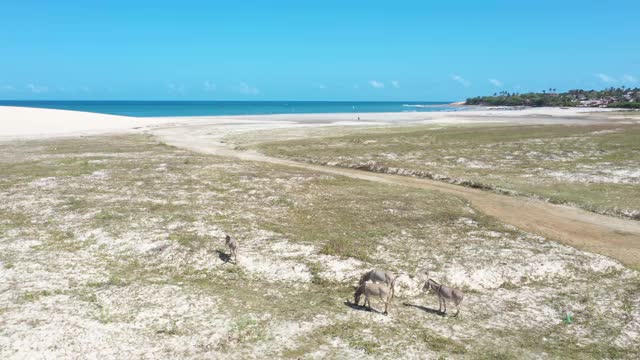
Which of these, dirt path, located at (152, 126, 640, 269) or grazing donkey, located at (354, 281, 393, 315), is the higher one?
grazing donkey, located at (354, 281, 393, 315)

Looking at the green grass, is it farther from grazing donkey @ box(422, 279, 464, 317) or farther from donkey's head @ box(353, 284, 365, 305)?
donkey's head @ box(353, 284, 365, 305)

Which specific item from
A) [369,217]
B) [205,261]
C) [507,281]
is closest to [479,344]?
[507,281]

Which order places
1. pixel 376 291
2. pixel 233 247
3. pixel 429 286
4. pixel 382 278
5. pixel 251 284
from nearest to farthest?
pixel 376 291
pixel 382 278
pixel 429 286
pixel 251 284
pixel 233 247

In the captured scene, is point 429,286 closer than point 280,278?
Yes

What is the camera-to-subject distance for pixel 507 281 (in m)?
18.4

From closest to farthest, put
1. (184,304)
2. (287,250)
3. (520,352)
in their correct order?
(520,352) → (184,304) → (287,250)

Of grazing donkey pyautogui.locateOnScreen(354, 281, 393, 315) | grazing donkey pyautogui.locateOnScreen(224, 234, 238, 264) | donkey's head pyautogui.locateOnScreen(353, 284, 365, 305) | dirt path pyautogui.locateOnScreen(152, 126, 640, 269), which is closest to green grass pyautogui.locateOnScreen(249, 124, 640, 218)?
dirt path pyautogui.locateOnScreen(152, 126, 640, 269)

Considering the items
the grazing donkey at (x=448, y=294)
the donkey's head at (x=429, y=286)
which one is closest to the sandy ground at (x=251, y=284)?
the donkey's head at (x=429, y=286)

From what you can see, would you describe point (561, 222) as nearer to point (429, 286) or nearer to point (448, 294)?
point (429, 286)

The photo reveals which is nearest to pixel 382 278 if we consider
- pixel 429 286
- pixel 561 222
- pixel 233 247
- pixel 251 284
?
pixel 429 286

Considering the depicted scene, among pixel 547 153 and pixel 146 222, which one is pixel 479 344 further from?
pixel 547 153

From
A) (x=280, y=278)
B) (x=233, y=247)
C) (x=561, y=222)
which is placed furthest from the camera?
(x=561, y=222)

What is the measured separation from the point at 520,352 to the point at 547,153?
4362 cm

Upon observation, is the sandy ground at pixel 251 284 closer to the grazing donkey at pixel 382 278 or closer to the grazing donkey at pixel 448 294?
the grazing donkey at pixel 448 294
